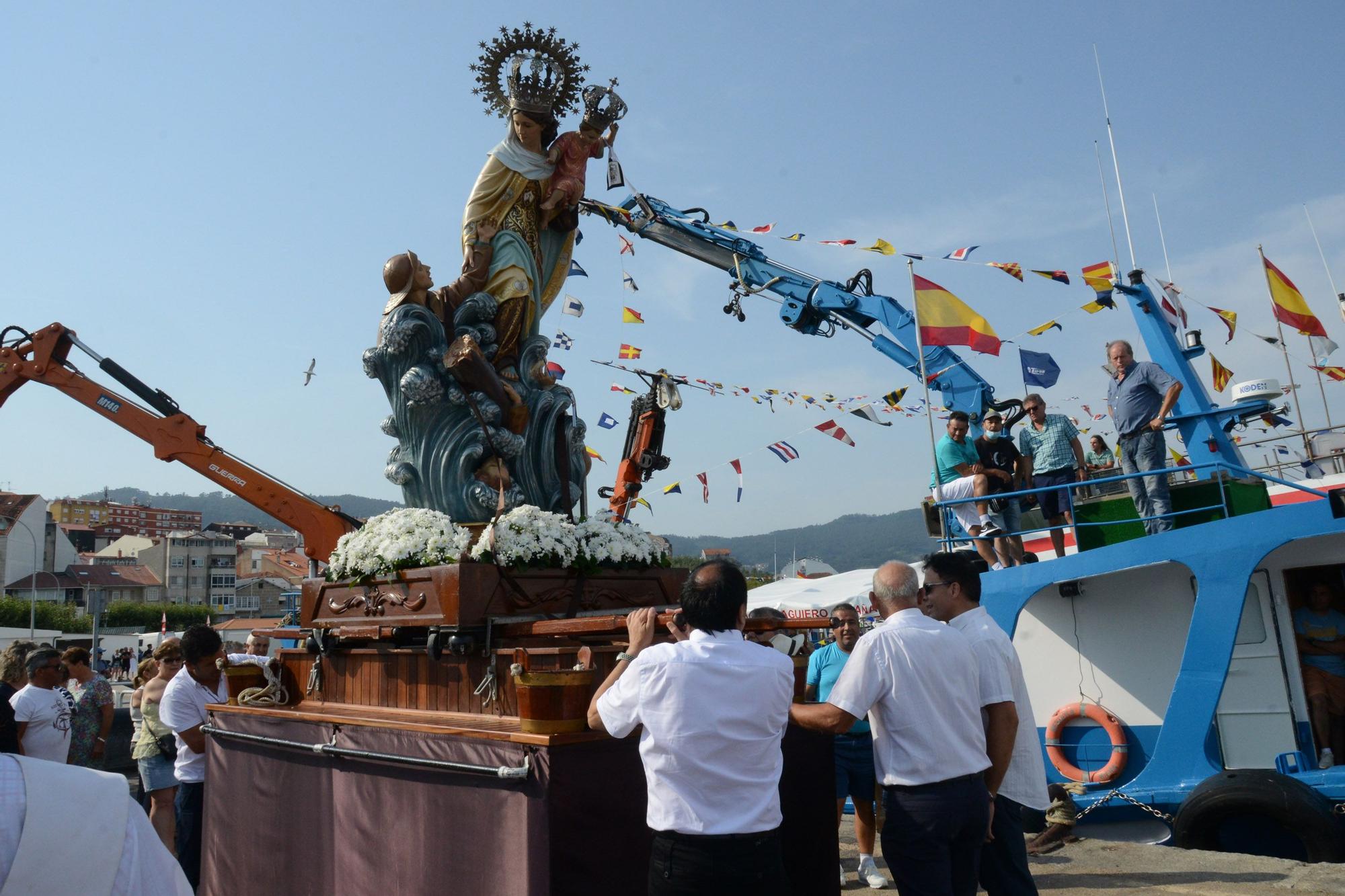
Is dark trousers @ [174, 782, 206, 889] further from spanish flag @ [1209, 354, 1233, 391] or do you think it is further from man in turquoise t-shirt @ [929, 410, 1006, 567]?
spanish flag @ [1209, 354, 1233, 391]

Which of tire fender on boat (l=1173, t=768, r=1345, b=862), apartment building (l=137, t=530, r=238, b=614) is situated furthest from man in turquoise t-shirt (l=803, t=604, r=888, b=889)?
apartment building (l=137, t=530, r=238, b=614)

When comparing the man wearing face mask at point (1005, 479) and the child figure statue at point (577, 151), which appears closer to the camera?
the child figure statue at point (577, 151)

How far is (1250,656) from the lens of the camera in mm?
7730

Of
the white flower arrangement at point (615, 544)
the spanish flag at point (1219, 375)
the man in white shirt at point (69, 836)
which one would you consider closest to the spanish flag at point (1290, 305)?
the spanish flag at point (1219, 375)

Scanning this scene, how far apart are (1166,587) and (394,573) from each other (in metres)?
6.68

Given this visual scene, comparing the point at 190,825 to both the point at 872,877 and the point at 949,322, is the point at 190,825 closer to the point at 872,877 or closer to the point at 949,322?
the point at 872,877

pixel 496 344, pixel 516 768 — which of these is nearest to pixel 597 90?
pixel 496 344

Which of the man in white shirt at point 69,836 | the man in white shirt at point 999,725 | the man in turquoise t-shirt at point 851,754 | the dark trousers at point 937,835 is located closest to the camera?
the man in white shirt at point 69,836

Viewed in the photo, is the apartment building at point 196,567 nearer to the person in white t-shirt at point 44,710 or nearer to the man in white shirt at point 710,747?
the person in white t-shirt at point 44,710

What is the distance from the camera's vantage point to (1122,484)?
30.6 feet

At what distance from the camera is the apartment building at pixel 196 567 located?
72688 millimetres

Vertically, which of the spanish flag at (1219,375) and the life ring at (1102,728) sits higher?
the spanish flag at (1219,375)

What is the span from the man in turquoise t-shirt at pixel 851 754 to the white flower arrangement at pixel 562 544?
116 cm

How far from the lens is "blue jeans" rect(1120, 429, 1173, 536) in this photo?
7.91 metres
